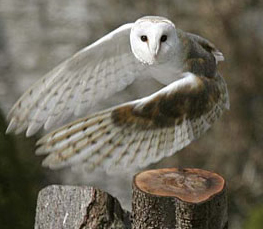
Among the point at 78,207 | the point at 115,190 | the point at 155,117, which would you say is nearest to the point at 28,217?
the point at 78,207

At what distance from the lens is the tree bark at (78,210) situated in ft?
4.87

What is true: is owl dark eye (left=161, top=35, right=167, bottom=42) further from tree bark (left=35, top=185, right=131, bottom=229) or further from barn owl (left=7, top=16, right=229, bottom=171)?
tree bark (left=35, top=185, right=131, bottom=229)

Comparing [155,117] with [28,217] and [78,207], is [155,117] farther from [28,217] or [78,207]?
[28,217]

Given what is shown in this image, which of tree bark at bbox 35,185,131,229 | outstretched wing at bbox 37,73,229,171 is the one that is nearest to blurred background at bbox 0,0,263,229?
tree bark at bbox 35,185,131,229

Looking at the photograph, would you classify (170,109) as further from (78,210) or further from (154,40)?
(78,210)

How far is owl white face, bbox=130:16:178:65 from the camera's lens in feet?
4.38

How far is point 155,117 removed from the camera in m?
1.37

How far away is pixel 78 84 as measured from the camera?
1603 millimetres

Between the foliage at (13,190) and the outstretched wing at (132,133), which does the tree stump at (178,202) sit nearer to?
the outstretched wing at (132,133)

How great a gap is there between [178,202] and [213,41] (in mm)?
2230

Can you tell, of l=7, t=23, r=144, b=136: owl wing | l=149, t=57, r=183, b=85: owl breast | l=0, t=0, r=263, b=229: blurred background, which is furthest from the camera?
l=0, t=0, r=263, b=229: blurred background

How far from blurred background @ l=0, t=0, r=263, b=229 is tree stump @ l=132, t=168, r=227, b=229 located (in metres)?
1.96

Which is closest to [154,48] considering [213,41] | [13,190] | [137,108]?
[137,108]

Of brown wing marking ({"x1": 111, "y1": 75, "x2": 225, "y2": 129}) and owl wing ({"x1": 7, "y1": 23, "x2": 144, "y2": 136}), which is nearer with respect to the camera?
brown wing marking ({"x1": 111, "y1": 75, "x2": 225, "y2": 129})
